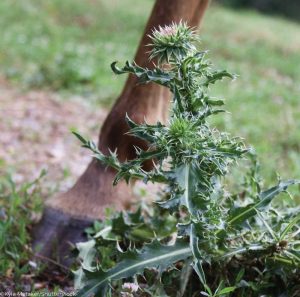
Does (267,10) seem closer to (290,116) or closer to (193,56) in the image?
(290,116)

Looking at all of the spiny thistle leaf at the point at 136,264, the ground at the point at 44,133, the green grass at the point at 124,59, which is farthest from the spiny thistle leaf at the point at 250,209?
the green grass at the point at 124,59

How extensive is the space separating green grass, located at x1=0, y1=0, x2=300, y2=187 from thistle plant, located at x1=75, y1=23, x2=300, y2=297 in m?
1.68

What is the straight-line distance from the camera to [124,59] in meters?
6.95

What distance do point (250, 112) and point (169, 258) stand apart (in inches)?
140

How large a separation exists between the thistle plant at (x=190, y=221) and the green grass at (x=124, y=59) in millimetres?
1677

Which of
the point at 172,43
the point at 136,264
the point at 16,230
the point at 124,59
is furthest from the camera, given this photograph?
the point at 124,59

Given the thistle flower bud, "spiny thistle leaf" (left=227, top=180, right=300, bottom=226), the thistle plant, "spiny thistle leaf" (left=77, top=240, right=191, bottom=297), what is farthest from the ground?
the thistle flower bud

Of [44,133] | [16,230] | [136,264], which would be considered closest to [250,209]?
[136,264]

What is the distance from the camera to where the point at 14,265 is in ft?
7.30

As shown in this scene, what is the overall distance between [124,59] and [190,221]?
5.46m

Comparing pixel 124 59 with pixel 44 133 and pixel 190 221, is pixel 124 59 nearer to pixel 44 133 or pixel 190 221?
pixel 44 133

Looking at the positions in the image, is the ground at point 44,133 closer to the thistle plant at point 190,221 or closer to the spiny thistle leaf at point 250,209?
the thistle plant at point 190,221

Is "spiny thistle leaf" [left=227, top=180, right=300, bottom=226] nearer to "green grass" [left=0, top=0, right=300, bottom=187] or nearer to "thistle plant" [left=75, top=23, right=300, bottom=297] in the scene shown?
"thistle plant" [left=75, top=23, right=300, bottom=297]

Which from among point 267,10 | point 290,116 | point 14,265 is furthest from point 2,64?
point 267,10
